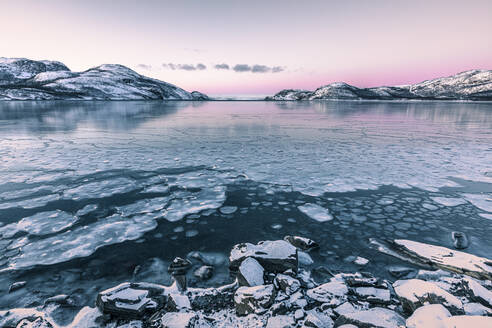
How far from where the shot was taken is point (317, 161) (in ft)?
29.7

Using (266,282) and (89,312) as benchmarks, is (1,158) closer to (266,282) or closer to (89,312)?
(89,312)

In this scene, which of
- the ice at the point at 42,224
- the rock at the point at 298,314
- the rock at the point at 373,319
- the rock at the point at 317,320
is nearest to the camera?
the rock at the point at 373,319

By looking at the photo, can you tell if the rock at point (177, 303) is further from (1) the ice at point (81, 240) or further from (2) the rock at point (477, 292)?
(2) the rock at point (477, 292)

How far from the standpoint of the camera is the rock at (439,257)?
3.21m

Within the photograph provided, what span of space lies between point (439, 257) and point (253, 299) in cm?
289

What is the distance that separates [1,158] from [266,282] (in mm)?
11329

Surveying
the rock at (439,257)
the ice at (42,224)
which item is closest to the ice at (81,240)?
the ice at (42,224)

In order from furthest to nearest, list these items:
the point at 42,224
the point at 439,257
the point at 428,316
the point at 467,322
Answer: the point at 42,224, the point at 439,257, the point at 428,316, the point at 467,322

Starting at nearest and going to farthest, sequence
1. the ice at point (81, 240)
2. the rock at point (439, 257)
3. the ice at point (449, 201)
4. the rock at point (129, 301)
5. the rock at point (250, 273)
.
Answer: the rock at point (129, 301) → the rock at point (250, 273) → the rock at point (439, 257) → the ice at point (81, 240) → the ice at point (449, 201)

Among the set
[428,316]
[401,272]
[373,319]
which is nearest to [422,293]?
[428,316]

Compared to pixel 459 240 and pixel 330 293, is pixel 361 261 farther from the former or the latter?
pixel 459 240

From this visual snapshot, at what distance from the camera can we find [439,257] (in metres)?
3.49

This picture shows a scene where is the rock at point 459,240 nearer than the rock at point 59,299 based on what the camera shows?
No

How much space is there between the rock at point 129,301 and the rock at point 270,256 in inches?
42.9
